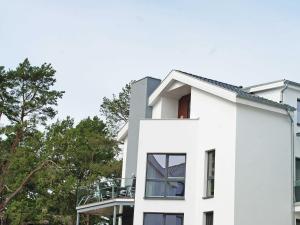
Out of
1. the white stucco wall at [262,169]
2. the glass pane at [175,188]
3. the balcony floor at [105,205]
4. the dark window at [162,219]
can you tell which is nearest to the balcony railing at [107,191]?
the balcony floor at [105,205]

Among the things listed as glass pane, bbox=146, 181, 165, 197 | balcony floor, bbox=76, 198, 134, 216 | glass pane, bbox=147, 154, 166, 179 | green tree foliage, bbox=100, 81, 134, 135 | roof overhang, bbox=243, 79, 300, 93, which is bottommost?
balcony floor, bbox=76, 198, 134, 216

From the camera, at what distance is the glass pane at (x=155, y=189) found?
24.7m

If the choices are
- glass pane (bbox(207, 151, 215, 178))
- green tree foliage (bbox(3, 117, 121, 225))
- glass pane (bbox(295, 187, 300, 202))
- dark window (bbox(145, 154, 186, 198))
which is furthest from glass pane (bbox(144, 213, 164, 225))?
green tree foliage (bbox(3, 117, 121, 225))

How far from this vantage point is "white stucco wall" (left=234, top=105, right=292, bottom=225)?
2305cm

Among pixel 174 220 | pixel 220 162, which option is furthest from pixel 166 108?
pixel 174 220

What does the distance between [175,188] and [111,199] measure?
2932mm

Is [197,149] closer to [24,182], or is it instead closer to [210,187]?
[210,187]

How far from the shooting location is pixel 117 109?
179 feet

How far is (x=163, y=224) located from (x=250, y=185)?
12.5ft

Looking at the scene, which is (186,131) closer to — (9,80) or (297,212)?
(297,212)

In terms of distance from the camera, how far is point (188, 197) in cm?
2438

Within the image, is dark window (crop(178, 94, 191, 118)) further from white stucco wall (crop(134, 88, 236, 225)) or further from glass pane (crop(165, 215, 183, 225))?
glass pane (crop(165, 215, 183, 225))

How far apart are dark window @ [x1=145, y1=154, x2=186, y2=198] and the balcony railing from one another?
132cm

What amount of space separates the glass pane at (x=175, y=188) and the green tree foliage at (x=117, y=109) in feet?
97.1
